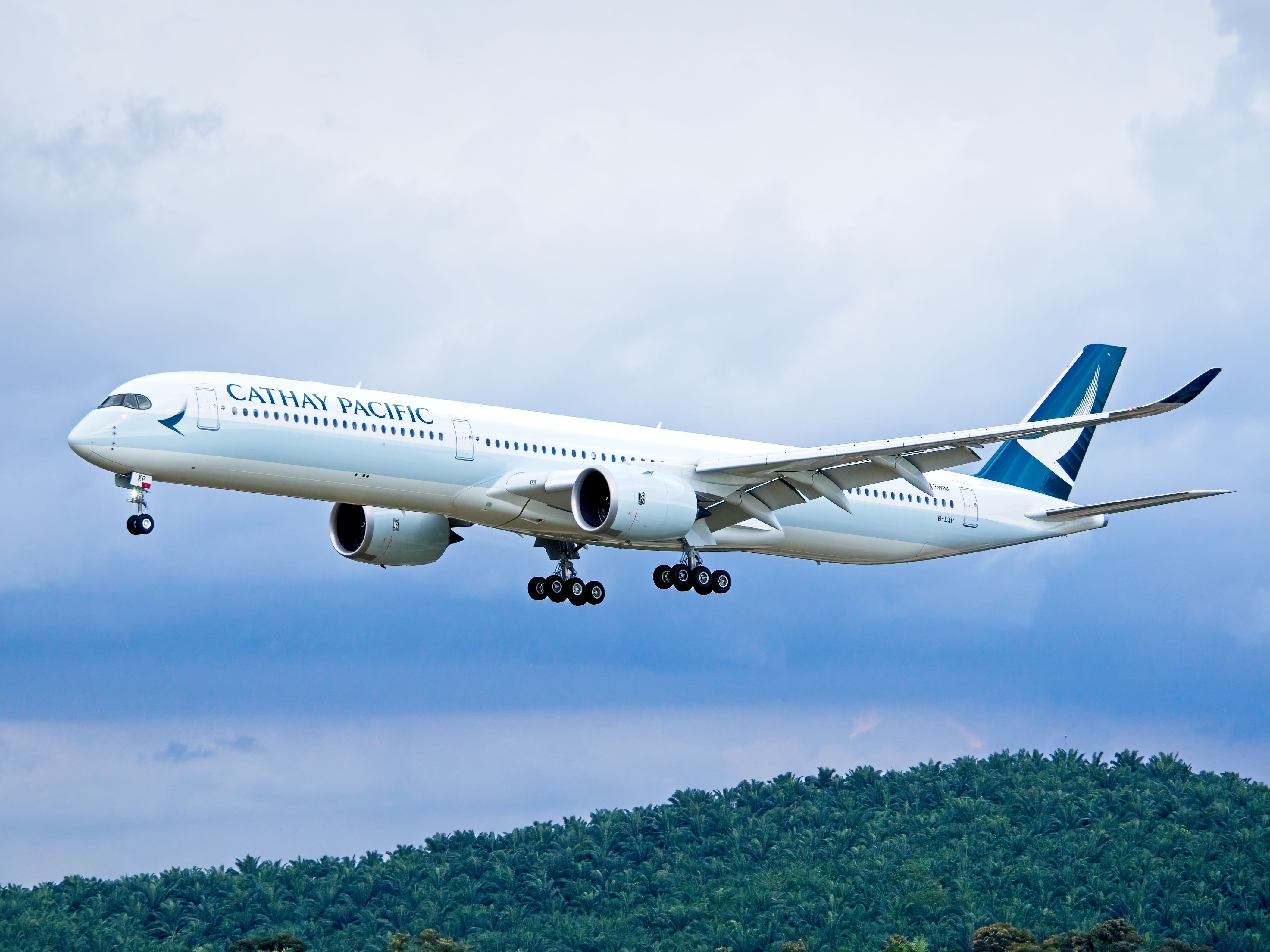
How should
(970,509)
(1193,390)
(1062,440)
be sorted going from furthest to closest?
(1062,440) < (970,509) < (1193,390)

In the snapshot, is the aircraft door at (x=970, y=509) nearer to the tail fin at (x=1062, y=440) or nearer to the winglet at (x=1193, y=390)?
the tail fin at (x=1062, y=440)

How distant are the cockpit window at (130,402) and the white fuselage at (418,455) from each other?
12 cm

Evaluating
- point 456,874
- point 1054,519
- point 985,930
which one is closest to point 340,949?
point 456,874

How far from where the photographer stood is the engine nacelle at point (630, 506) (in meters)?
47.3

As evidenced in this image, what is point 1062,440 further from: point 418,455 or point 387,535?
point 418,455

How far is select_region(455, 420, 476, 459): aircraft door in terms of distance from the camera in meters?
47.4

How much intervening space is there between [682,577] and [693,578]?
318 mm

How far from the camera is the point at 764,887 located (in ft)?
550

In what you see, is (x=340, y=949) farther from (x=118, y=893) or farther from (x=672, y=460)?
(x=672, y=460)

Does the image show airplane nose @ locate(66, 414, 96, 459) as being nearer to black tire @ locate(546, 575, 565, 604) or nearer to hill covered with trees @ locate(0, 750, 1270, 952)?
black tire @ locate(546, 575, 565, 604)

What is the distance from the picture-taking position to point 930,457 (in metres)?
49.2

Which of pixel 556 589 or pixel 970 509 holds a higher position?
pixel 970 509

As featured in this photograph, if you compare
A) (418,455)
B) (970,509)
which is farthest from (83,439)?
(970,509)

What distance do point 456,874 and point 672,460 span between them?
140m
